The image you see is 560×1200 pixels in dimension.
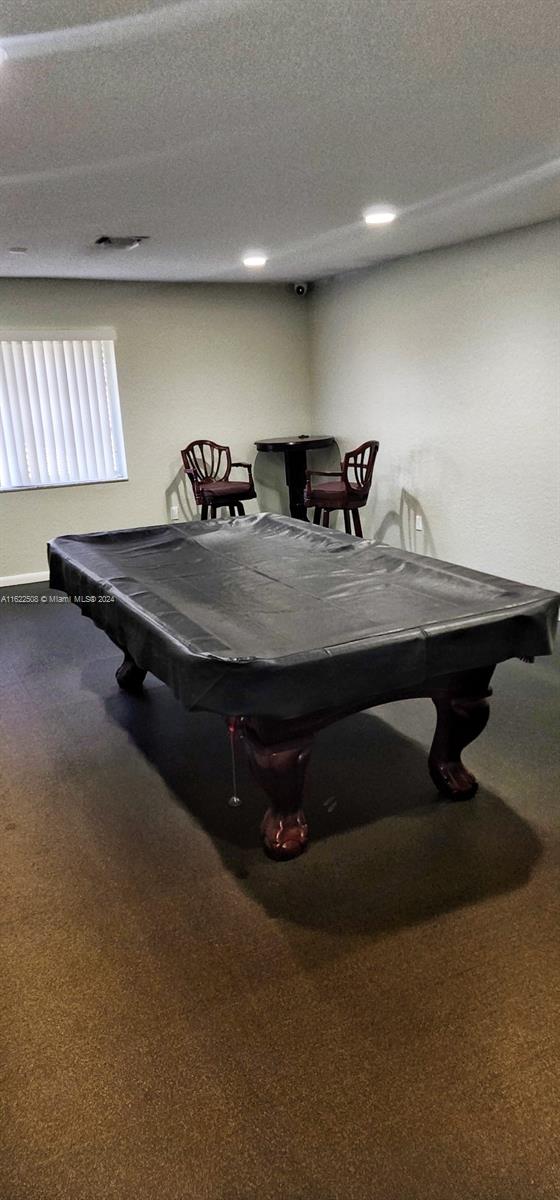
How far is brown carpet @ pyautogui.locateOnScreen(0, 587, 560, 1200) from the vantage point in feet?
4.84

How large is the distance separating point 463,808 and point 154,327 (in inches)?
185

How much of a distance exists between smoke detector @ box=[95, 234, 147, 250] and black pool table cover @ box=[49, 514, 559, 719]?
70.2 inches

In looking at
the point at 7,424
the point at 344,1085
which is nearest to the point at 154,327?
the point at 7,424

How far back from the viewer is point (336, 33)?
6.31 ft

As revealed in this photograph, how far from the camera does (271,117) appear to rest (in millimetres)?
2457

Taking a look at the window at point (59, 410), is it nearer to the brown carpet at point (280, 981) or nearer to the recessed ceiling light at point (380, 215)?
the recessed ceiling light at point (380, 215)

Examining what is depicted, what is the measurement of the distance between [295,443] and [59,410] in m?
1.78

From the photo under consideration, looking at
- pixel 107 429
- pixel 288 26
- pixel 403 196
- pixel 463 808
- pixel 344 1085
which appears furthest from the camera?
pixel 107 429

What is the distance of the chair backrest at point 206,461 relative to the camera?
611 centimetres

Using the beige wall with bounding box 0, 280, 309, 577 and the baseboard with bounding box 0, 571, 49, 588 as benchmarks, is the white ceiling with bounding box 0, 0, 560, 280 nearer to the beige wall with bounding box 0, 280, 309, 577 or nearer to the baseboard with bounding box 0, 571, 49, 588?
the beige wall with bounding box 0, 280, 309, 577

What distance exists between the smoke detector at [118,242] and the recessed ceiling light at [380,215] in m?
1.17

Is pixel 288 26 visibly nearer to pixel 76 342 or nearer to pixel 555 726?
pixel 555 726

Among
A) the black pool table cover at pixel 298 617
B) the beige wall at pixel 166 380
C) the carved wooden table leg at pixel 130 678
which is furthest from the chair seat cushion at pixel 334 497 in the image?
the carved wooden table leg at pixel 130 678

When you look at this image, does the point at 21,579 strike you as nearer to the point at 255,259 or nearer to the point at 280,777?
the point at 255,259
